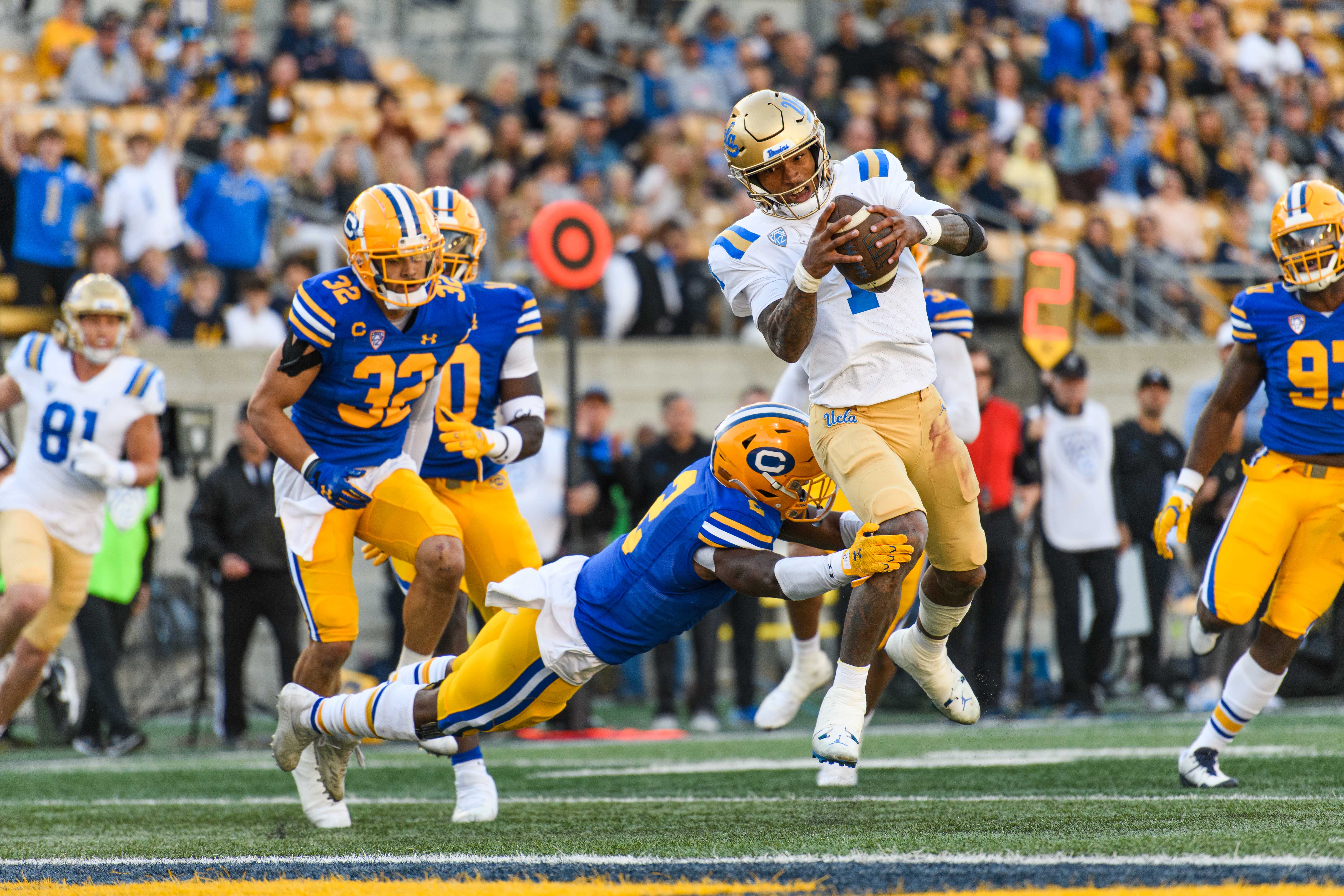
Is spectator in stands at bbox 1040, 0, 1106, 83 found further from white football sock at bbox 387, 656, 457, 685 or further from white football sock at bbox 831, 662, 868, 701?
white football sock at bbox 387, 656, 457, 685

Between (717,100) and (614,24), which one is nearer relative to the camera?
(717,100)

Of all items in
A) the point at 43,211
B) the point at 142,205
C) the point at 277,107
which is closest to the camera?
the point at 43,211

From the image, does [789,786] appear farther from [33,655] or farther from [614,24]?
[614,24]

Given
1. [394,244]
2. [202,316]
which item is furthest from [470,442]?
[202,316]

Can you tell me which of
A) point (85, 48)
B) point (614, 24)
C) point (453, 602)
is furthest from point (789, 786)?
point (614, 24)

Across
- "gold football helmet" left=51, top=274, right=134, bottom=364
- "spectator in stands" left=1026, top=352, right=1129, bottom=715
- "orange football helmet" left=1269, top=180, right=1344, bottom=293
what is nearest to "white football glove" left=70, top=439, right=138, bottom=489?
"gold football helmet" left=51, top=274, right=134, bottom=364

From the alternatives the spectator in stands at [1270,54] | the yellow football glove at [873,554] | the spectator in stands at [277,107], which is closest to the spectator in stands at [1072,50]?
the spectator in stands at [1270,54]

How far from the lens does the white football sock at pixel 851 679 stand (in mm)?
4344

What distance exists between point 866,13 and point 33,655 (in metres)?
13.1

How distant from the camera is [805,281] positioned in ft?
14.0

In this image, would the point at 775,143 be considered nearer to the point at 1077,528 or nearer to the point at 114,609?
the point at 1077,528

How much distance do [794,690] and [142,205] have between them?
7123 millimetres

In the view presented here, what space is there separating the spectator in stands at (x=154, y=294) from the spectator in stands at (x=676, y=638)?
3615 mm

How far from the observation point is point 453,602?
16.9ft
